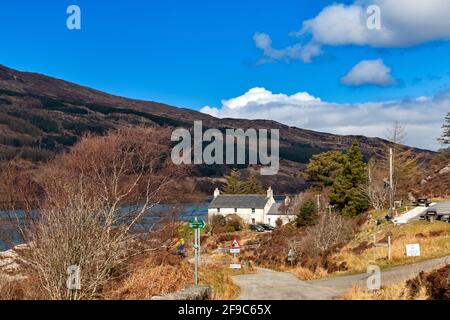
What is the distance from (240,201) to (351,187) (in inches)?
1844

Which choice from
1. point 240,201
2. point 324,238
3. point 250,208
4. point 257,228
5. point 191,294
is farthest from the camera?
point 240,201

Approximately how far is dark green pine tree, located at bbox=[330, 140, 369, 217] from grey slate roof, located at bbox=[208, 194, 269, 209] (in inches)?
1602

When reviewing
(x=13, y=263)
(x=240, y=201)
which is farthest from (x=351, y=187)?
(x=240, y=201)

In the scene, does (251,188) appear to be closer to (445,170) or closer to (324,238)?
(445,170)

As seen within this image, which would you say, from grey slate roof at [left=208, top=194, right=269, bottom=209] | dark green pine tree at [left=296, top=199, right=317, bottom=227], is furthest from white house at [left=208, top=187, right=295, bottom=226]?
dark green pine tree at [left=296, top=199, right=317, bottom=227]

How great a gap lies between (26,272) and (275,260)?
31.6 metres

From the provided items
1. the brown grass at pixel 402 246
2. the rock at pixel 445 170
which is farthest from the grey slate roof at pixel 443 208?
the rock at pixel 445 170

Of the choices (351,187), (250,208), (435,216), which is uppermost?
(351,187)

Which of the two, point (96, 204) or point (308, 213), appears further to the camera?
point (308, 213)

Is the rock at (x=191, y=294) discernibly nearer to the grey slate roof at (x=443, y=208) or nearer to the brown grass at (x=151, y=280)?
the brown grass at (x=151, y=280)

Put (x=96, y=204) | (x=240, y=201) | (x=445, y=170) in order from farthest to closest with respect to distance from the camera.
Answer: (x=240, y=201) → (x=445, y=170) → (x=96, y=204)

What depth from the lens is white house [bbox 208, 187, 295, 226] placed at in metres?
95.6

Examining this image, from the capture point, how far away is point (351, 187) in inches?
2142

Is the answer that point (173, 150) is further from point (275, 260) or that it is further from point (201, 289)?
point (275, 260)
